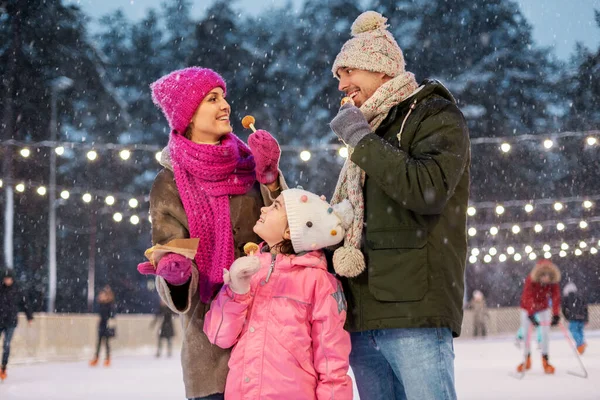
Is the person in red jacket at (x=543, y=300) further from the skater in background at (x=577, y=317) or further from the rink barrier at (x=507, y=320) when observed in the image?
the rink barrier at (x=507, y=320)

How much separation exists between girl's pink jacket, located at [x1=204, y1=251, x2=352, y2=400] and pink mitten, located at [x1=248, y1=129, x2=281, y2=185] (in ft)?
1.22

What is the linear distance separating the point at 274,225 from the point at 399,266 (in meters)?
0.54

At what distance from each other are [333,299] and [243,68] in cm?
2639

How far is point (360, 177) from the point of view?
2.71 m

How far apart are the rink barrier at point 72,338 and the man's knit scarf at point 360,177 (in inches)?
461

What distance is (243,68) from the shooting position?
28.5m

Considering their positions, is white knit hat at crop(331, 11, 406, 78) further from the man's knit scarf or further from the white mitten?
the white mitten

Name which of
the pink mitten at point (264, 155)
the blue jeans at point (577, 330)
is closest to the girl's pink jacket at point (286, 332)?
the pink mitten at point (264, 155)

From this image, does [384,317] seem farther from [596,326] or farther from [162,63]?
[162,63]

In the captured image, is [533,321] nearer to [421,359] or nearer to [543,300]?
[543,300]

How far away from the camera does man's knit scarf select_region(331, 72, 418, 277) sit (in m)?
2.61

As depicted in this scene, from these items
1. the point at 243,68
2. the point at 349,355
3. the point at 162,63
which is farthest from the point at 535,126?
the point at 349,355

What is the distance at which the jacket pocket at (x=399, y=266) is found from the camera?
2.48 m

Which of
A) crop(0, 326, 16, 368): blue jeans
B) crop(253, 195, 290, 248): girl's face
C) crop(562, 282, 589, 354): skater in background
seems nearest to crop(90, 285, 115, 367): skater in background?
crop(0, 326, 16, 368): blue jeans
